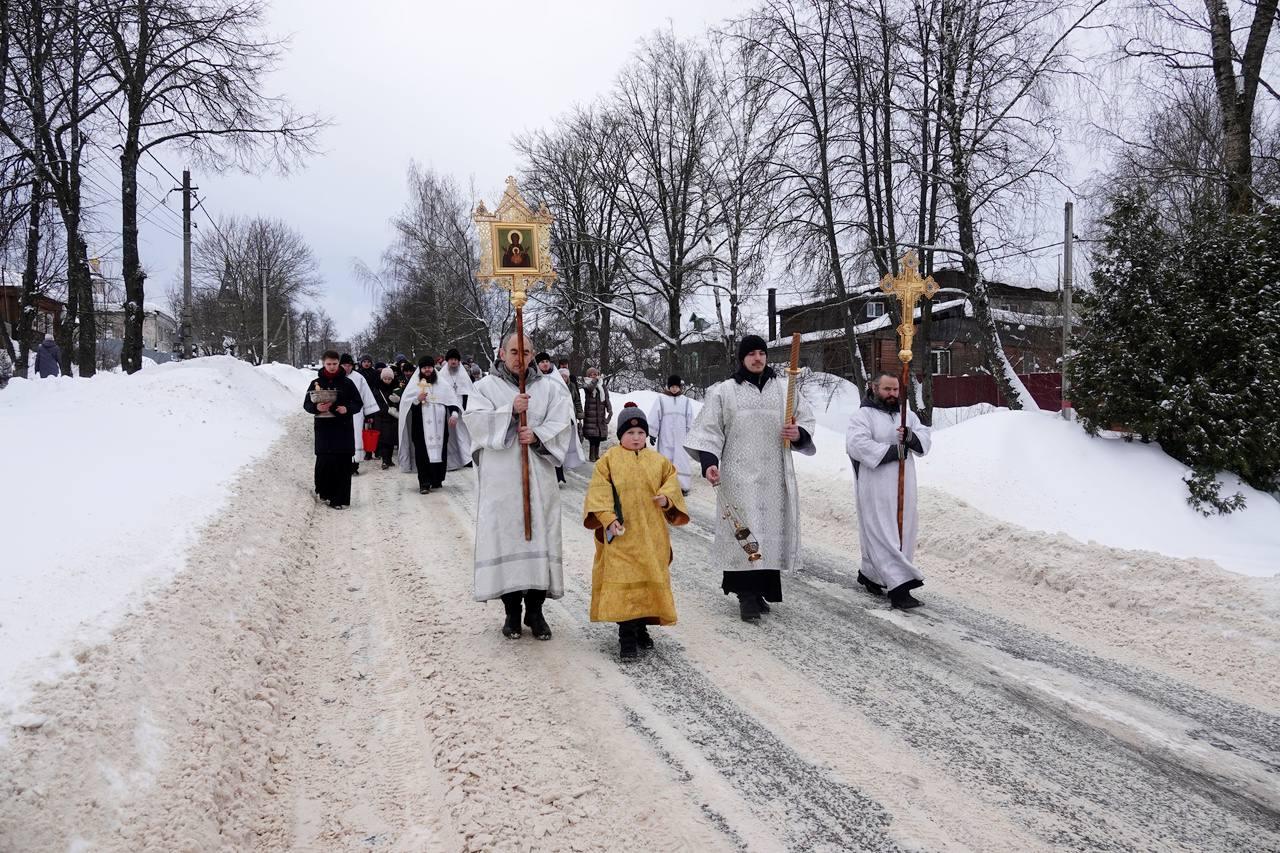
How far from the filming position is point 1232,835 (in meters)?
2.87

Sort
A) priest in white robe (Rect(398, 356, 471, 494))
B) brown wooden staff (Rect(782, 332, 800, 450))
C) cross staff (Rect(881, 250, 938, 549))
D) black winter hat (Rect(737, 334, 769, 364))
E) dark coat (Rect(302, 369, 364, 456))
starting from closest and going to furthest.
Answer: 1. brown wooden staff (Rect(782, 332, 800, 450))
2. black winter hat (Rect(737, 334, 769, 364))
3. cross staff (Rect(881, 250, 938, 549))
4. dark coat (Rect(302, 369, 364, 456))
5. priest in white robe (Rect(398, 356, 471, 494))

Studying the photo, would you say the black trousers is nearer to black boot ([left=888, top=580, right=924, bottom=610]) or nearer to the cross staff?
the cross staff

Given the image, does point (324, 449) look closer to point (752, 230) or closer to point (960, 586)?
point (960, 586)

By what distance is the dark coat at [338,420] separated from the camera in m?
9.74

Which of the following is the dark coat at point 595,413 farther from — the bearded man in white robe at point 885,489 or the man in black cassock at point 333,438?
the bearded man in white robe at point 885,489

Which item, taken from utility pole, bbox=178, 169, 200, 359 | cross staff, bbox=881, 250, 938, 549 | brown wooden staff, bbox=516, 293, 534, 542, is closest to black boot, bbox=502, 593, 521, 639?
brown wooden staff, bbox=516, 293, 534, 542

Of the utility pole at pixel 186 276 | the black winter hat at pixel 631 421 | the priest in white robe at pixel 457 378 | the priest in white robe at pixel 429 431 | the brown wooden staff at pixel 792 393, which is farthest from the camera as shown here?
the utility pole at pixel 186 276

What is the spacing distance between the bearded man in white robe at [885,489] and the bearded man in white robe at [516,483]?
234cm

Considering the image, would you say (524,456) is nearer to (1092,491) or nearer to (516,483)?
(516,483)

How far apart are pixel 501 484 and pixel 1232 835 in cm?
384

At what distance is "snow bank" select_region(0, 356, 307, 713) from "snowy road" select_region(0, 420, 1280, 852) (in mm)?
226

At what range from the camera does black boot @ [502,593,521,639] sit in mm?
4938

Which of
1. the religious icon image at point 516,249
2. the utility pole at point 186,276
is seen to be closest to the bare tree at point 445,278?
the utility pole at point 186,276

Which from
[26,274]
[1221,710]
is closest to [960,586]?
[1221,710]
